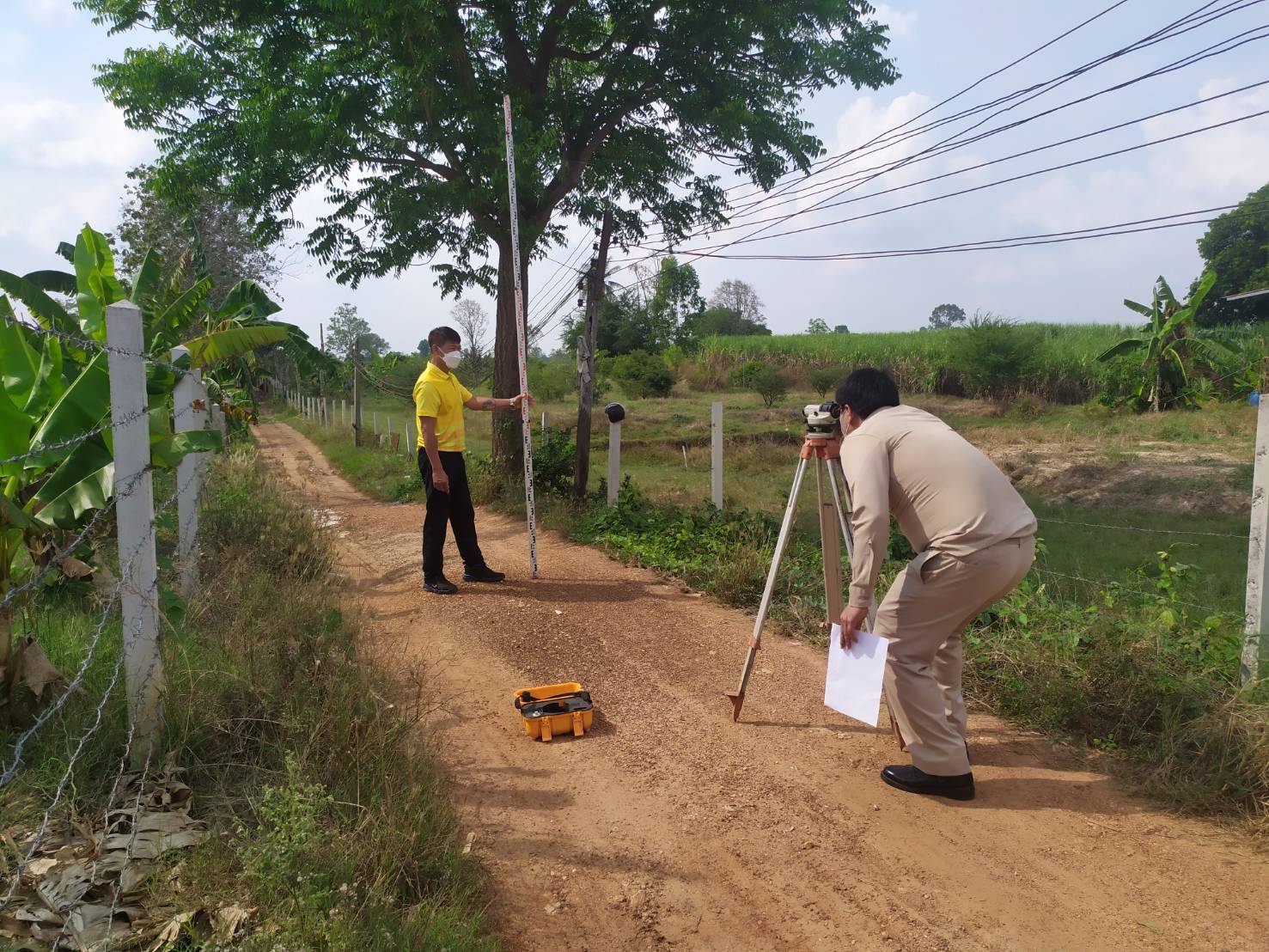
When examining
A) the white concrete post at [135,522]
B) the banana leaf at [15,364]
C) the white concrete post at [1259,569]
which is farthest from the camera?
the white concrete post at [1259,569]

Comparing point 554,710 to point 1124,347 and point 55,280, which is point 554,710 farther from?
point 1124,347

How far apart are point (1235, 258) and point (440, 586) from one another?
47.4 metres

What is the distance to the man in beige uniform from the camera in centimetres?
363

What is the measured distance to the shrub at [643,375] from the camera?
110ft

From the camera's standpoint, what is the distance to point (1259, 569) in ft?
13.8

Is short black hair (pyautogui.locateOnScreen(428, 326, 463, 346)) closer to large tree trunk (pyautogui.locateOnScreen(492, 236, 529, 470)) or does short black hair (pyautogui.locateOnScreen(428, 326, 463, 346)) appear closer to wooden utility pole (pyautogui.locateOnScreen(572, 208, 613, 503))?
wooden utility pole (pyautogui.locateOnScreen(572, 208, 613, 503))

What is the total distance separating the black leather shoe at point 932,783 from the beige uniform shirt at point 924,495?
2.95 feet

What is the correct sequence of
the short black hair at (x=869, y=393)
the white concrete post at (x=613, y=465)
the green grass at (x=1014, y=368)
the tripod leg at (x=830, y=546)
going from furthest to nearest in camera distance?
the green grass at (x=1014, y=368), the white concrete post at (x=613, y=465), the tripod leg at (x=830, y=546), the short black hair at (x=869, y=393)

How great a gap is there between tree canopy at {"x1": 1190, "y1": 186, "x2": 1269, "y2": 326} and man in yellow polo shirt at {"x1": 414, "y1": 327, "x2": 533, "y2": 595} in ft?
135

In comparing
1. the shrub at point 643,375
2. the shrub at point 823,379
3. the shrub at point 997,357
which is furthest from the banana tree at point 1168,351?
the shrub at point 643,375

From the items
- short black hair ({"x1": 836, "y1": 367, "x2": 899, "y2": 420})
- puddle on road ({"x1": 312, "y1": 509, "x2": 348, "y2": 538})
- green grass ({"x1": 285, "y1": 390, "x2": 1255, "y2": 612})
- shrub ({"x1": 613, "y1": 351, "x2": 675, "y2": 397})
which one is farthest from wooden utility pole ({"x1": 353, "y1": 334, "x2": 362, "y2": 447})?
short black hair ({"x1": 836, "y1": 367, "x2": 899, "y2": 420})

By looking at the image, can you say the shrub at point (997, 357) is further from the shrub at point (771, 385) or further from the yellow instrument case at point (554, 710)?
the yellow instrument case at point (554, 710)

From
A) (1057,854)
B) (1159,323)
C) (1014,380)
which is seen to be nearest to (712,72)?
(1057,854)

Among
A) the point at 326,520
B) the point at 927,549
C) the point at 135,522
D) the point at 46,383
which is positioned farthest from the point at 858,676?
the point at 326,520
